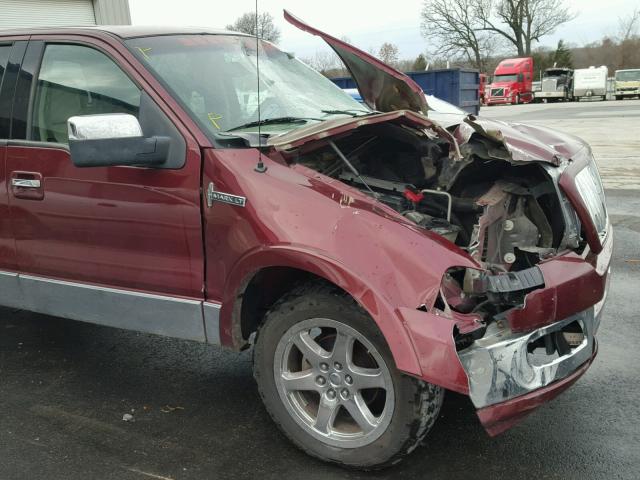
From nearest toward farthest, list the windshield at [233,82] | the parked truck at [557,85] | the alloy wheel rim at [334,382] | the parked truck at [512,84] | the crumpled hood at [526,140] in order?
the alloy wheel rim at [334,382], the crumpled hood at [526,140], the windshield at [233,82], the parked truck at [512,84], the parked truck at [557,85]

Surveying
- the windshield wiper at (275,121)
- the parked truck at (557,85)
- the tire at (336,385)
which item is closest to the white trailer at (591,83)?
the parked truck at (557,85)

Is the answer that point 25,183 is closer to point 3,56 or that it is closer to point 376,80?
point 3,56

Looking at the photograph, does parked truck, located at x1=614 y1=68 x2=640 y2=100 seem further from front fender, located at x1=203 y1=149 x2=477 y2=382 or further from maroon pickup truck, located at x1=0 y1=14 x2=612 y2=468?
front fender, located at x1=203 y1=149 x2=477 y2=382

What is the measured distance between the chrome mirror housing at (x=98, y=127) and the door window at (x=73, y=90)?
0.37m

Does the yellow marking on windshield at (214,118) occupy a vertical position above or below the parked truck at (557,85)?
below

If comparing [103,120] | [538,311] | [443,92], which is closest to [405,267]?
[538,311]

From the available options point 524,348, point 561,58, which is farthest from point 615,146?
point 561,58

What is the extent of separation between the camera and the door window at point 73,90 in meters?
3.33

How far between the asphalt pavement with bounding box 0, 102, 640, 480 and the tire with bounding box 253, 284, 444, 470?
17 centimetres

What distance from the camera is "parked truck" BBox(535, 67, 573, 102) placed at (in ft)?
158

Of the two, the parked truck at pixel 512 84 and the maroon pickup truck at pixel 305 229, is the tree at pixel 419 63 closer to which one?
the parked truck at pixel 512 84

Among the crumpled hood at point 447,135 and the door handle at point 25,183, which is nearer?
the crumpled hood at point 447,135

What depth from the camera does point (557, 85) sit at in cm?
4825

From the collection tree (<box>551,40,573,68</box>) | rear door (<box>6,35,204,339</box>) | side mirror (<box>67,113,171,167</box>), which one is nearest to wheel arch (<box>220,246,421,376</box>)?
rear door (<box>6,35,204,339</box>)
